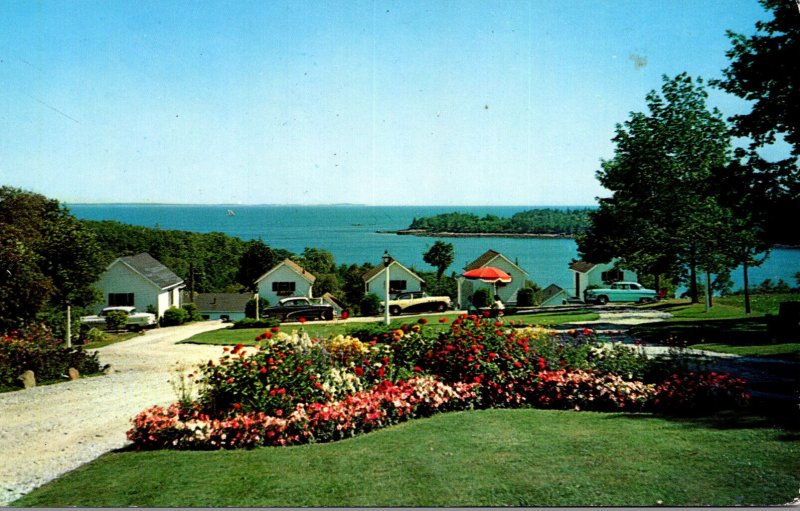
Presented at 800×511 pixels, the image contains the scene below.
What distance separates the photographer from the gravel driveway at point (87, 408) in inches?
178

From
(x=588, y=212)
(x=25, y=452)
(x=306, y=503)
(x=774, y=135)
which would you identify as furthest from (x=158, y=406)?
(x=774, y=135)

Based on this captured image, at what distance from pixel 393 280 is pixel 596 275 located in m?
3.33

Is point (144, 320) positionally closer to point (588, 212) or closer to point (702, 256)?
point (588, 212)

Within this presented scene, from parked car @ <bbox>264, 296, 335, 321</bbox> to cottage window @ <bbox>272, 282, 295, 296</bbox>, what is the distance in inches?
2.6

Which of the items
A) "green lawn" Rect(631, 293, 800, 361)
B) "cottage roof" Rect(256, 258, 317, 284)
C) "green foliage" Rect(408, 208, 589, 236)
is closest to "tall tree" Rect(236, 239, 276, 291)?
"cottage roof" Rect(256, 258, 317, 284)

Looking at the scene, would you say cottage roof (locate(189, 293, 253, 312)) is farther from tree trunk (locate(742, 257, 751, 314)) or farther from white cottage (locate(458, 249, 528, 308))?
tree trunk (locate(742, 257, 751, 314))

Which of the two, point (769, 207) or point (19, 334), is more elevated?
point (769, 207)

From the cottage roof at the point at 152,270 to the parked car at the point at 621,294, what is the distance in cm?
592

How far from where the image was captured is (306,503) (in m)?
4.11

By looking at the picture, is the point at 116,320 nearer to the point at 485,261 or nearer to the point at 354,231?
the point at 354,231

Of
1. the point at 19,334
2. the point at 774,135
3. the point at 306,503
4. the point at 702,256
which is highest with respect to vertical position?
the point at 774,135

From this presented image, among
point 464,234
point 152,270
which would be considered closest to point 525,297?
point 464,234

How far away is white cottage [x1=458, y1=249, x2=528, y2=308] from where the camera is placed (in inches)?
252

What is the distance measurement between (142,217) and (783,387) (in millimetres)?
7362
